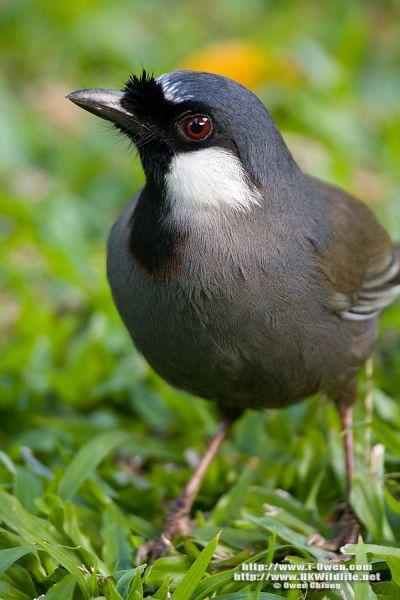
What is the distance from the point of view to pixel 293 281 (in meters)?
3.98

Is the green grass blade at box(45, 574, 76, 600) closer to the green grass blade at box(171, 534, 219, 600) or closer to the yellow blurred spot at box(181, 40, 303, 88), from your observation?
the green grass blade at box(171, 534, 219, 600)

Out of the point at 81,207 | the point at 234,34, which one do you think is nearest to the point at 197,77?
the point at 81,207

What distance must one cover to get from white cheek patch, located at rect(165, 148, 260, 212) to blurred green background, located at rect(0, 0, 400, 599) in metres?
0.54

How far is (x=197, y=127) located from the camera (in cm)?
379

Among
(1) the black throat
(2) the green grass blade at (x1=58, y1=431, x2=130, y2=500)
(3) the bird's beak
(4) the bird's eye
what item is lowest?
(2) the green grass blade at (x1=58, y1=431, x2=130, y2=500)

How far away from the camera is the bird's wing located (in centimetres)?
430

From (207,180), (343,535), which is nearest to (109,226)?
(207,180)

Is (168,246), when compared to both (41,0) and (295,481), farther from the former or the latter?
(41,0)

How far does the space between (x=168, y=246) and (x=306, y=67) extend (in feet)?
16.4

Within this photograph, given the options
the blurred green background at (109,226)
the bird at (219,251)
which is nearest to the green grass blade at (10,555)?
the blurred green background at (109,226)

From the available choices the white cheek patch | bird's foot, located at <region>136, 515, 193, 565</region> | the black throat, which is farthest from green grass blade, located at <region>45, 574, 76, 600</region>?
the white cheek patch

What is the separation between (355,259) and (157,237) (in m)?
1.22

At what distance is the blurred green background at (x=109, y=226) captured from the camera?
4673mm

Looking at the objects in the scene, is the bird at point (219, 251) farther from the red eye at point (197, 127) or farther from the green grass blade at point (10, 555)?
the green grass blade at point (10, 555)
